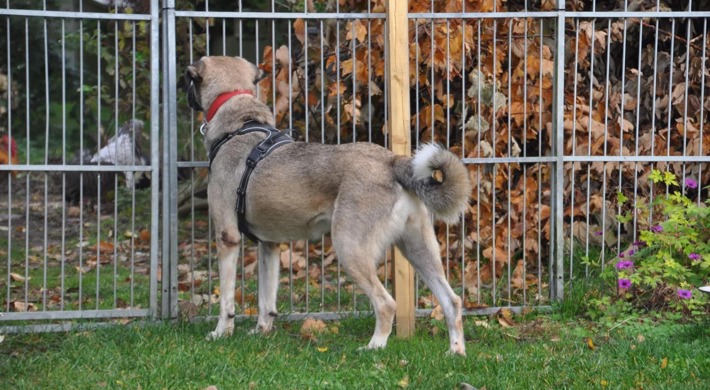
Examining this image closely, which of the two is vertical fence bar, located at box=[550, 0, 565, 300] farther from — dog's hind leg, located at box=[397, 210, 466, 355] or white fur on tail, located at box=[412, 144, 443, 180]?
white fur on tail, located at box=[412, 144, 443, 180]

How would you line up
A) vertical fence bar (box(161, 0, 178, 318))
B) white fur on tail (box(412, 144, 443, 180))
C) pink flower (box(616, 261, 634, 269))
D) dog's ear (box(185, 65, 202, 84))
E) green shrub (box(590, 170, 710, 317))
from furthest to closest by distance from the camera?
pink flower (box(616, 261, 634, 269)) < green shrub (box(590, 170, 710, 317)) < vertical fence bar (box(161, 0, 178, 318)) < dog's ear (box(185, 65, 202, 84)) < white fur on tail (box(412, 144, 443, 180))

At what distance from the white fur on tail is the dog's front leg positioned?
54.5 inches

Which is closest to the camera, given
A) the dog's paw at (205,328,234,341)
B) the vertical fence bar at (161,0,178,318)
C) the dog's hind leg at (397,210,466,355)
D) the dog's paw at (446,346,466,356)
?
the dog's paw at (446,346,466,356)

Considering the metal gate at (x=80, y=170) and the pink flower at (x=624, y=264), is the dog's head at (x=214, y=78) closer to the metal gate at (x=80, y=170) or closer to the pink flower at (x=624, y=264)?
the metal gate at (x=80, y=170)

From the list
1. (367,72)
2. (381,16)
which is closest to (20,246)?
(367,72)

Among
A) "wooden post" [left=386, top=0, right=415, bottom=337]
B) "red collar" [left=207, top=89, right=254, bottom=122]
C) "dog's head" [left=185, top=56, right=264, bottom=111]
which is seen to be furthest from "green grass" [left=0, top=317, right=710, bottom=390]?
"dog's head" [left=185, top=56, right=264, bottom=111]

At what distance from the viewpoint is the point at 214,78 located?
6473mm

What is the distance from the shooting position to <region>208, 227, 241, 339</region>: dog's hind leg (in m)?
6.21

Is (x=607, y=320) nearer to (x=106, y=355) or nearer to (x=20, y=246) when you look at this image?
(x=106, y=355)

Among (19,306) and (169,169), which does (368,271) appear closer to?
(169,169)

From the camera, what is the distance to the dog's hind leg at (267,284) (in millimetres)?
6406

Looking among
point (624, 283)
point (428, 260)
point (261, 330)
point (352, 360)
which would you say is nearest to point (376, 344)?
point (352, 360)

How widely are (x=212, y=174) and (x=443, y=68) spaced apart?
2.30 meters

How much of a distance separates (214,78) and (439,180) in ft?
6.00
